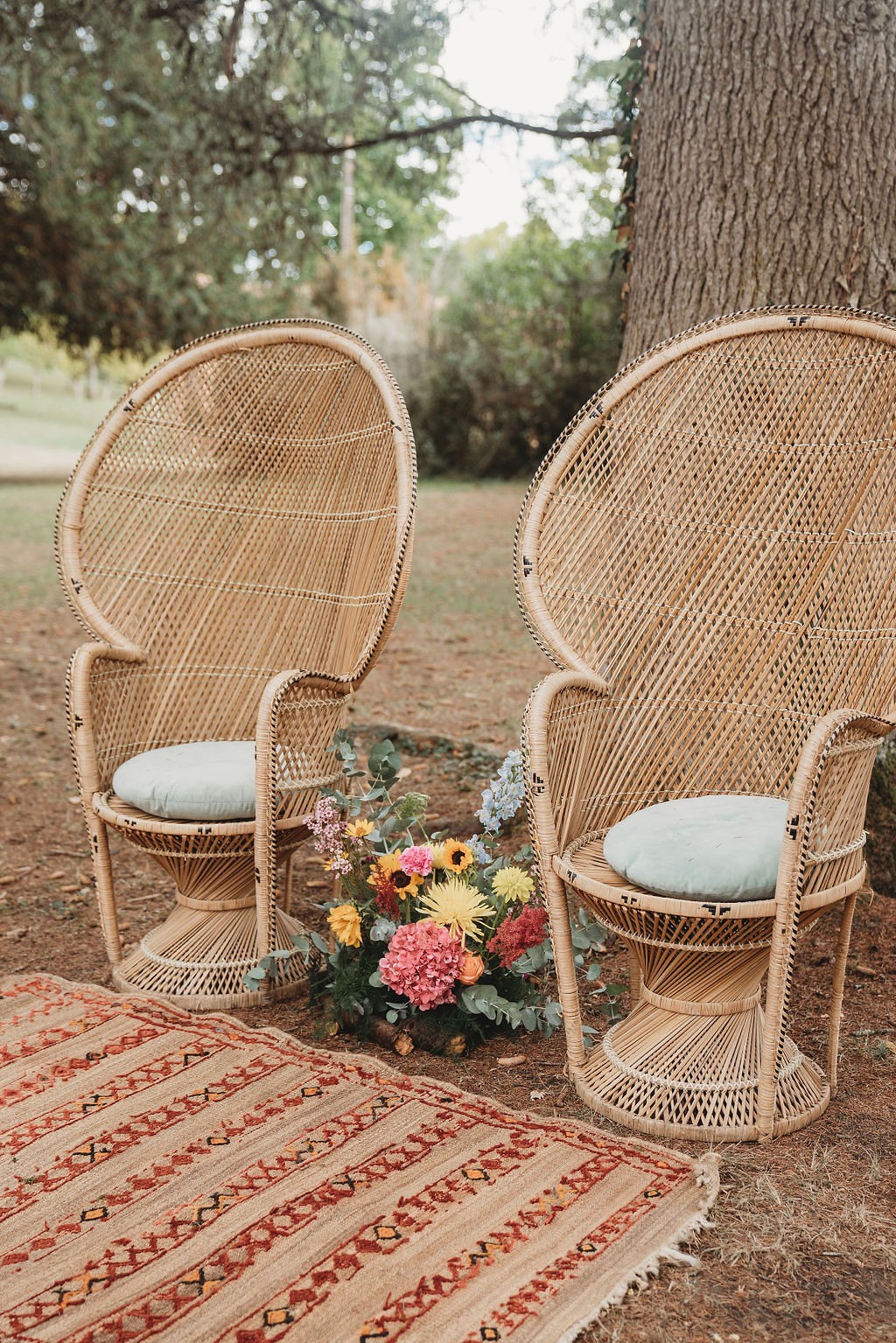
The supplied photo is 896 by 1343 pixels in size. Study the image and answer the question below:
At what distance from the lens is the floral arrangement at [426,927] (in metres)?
2.19

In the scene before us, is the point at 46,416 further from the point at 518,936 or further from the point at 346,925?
the point at 518,936

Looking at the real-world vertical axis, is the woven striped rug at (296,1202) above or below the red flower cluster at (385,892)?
below

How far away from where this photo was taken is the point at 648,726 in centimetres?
234

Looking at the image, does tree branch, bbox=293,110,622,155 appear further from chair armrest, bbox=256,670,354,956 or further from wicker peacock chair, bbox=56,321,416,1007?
chair armrest, bbox=256,670,354,956

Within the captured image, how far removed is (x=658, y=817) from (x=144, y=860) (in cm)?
190

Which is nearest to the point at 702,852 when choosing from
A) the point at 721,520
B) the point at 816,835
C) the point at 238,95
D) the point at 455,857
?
the point at 816,835

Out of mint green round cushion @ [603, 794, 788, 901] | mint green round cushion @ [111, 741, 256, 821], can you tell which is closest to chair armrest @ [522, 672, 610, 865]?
mint green round cushion @ [603, 794, 788, 901]

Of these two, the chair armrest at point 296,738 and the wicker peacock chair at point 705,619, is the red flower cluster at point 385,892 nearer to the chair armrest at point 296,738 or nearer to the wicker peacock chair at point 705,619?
the chair armrest at point 296,738

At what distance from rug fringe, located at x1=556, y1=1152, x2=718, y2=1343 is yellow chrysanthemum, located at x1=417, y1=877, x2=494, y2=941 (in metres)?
0.64

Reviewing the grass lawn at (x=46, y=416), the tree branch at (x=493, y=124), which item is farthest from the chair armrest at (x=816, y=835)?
the grass lawn at (x=46, y=416)

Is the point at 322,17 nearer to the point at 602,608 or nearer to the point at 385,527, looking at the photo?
the point at 385,527

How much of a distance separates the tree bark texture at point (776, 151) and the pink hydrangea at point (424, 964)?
1.69 meters

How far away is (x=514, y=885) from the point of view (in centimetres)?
228

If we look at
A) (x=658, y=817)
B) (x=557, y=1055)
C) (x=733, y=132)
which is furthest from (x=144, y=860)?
(x=733, y=132)
